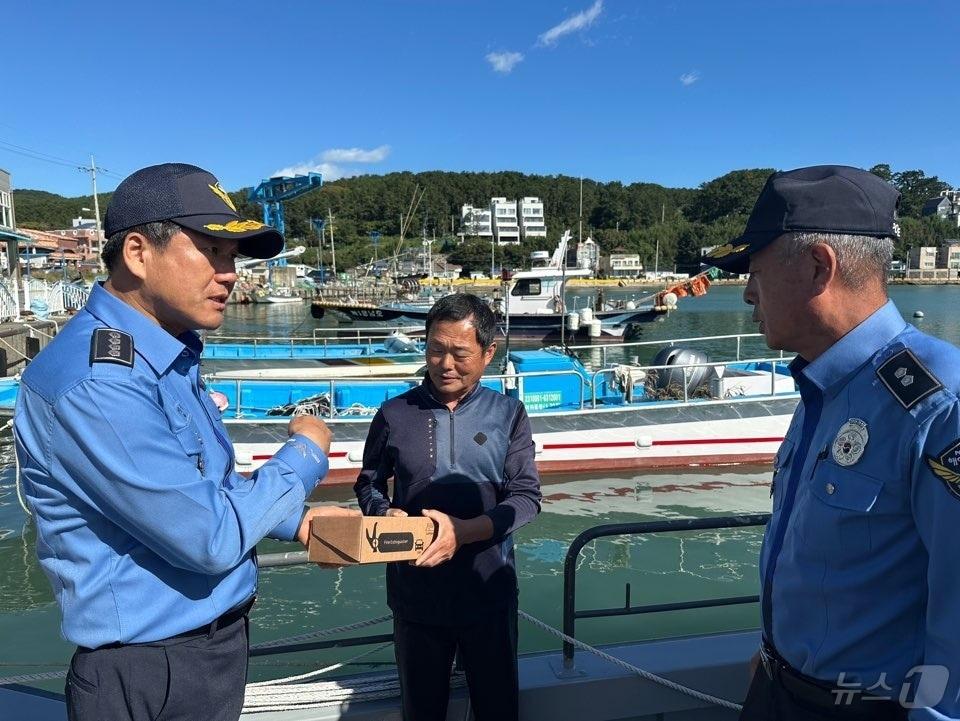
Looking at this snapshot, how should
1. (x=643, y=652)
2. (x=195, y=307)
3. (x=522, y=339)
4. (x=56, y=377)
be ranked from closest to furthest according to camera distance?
1. (x=56, y=377)
2. (x=195, y=307)
3. (x=643, y=652)
4. (x=522, y=339)

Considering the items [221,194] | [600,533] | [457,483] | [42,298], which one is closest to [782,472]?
[600,533]

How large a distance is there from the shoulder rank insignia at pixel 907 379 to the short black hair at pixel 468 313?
128cm

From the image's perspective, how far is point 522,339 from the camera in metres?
24.7

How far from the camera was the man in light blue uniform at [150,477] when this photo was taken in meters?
1.11

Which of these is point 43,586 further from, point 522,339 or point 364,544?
point 522,339

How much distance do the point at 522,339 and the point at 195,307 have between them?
23471 millimetres

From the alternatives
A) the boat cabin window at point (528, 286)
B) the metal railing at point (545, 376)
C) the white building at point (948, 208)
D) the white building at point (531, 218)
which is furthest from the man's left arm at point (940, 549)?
the white building at point (948, 208)

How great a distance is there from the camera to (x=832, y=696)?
119 cm

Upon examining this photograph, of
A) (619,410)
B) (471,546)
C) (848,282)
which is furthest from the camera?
(619,410)

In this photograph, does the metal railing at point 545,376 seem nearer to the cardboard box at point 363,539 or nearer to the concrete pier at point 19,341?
the cardboard box at point 363,539

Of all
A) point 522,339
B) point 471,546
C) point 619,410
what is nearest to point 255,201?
point 522,339

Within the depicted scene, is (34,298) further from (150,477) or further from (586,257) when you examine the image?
(586,257)

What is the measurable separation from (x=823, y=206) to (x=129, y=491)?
4.70ft

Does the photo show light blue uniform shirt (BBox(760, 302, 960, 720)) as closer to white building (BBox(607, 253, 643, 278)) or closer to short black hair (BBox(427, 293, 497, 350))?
short black hair (BBox(427, 293, 497, 350))
